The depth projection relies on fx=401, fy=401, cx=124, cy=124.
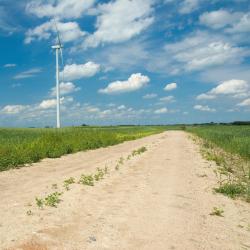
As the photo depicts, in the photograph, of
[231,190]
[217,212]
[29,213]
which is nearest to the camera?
[29,213]

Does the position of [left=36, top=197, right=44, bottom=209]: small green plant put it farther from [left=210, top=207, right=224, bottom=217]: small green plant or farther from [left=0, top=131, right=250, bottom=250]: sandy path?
[left=210, top=207, right=224, bottom=217]: small green plant

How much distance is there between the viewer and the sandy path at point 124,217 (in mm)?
6602

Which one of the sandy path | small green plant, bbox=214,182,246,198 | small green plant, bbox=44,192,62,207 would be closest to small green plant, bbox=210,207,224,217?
the sandy path

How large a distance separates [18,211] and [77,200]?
65.5 inches

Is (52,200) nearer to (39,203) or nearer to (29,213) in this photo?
(39,203)

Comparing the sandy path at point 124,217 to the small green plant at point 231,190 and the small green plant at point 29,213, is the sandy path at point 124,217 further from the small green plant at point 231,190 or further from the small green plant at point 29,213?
the small green plant at point 231,190

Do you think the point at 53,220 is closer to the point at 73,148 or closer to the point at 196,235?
the point at 196,235

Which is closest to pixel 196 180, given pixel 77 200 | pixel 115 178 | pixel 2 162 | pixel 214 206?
pixel 115 178

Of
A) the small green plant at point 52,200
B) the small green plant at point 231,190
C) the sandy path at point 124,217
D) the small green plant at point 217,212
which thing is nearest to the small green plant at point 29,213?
the sandy path at point 124,217

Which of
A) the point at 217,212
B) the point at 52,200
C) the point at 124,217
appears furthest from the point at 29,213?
the point at 217,212

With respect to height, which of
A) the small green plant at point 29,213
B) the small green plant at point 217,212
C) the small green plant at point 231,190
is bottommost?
the small green plant at point 217,212

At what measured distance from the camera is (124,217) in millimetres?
8094

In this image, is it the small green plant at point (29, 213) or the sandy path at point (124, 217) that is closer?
the sandy path at point (124, 217)

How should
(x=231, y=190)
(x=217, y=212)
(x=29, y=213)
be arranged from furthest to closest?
(x=231, y=190) < (x=217, y=212) < (x=29, y=213)
